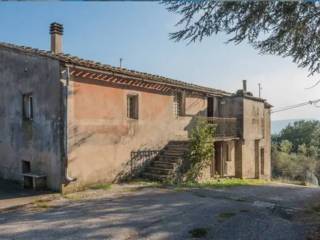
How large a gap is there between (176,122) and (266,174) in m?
11.7

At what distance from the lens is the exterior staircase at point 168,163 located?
14.9m

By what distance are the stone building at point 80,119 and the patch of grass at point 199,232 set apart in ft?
18.8

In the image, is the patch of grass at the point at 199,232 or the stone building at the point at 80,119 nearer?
the patch of grass at the point at 199,232

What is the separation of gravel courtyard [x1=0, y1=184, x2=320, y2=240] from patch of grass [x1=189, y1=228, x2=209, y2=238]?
0.07 feet

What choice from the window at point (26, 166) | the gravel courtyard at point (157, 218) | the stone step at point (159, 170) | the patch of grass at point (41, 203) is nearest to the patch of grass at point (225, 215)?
the gravel courtyard at point (157, 218)

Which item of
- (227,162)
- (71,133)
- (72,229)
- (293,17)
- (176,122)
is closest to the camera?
(72,229)

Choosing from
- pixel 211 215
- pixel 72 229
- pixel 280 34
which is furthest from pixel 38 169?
pixel 280 34

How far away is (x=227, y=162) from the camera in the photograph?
20984mm

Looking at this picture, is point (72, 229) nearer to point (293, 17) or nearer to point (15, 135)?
point (293, 17)

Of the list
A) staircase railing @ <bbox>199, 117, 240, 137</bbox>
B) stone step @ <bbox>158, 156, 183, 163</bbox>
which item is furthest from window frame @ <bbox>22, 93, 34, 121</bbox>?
staircase railing @ <bbox>199, 117, 240, 137</bbox>

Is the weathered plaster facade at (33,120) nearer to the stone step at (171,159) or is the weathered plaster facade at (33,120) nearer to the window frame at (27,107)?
the window frame at (27,107)

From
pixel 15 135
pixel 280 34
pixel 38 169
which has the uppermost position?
pixel 280 34

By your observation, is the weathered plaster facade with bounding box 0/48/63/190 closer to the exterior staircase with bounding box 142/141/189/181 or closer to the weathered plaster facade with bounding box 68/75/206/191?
the weathered plaster facade with bounding box 68/75/206/191

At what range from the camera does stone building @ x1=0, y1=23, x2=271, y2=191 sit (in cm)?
1201
